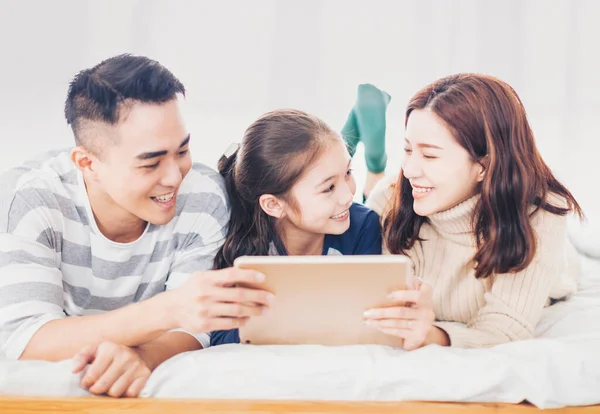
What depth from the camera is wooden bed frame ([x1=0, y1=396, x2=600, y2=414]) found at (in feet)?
3.41

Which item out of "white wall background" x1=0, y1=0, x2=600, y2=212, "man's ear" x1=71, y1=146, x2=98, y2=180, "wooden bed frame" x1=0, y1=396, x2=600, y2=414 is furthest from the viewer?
"white wall background" x1=0, y1=0, x2=600, y2=212

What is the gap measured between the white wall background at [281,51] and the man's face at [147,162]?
5.08ft

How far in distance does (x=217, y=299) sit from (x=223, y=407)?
0.57 feet

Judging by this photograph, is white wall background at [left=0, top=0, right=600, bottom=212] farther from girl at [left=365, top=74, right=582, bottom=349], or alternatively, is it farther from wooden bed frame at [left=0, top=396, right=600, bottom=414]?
wooden bed frame at [left=0, top=396, right=600, bottom=414]

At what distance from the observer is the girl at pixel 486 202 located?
1430mm

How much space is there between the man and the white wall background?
1402 mm

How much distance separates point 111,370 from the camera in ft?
3.61

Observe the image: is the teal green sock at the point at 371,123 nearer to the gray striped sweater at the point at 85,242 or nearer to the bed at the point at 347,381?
the gray striped sweater at the point at 85,242

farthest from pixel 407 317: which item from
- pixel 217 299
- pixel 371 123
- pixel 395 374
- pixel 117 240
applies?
pixel 371 123

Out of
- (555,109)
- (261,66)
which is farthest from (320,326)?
(555,109)

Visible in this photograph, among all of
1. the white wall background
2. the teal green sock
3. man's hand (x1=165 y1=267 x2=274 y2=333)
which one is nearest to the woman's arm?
man's hand (x1=165 y1=267 x2=274 y2=333)

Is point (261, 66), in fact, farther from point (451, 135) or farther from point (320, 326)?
point (320, 326)

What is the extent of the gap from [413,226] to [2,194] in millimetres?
961

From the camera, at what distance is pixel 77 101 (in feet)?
4.81
